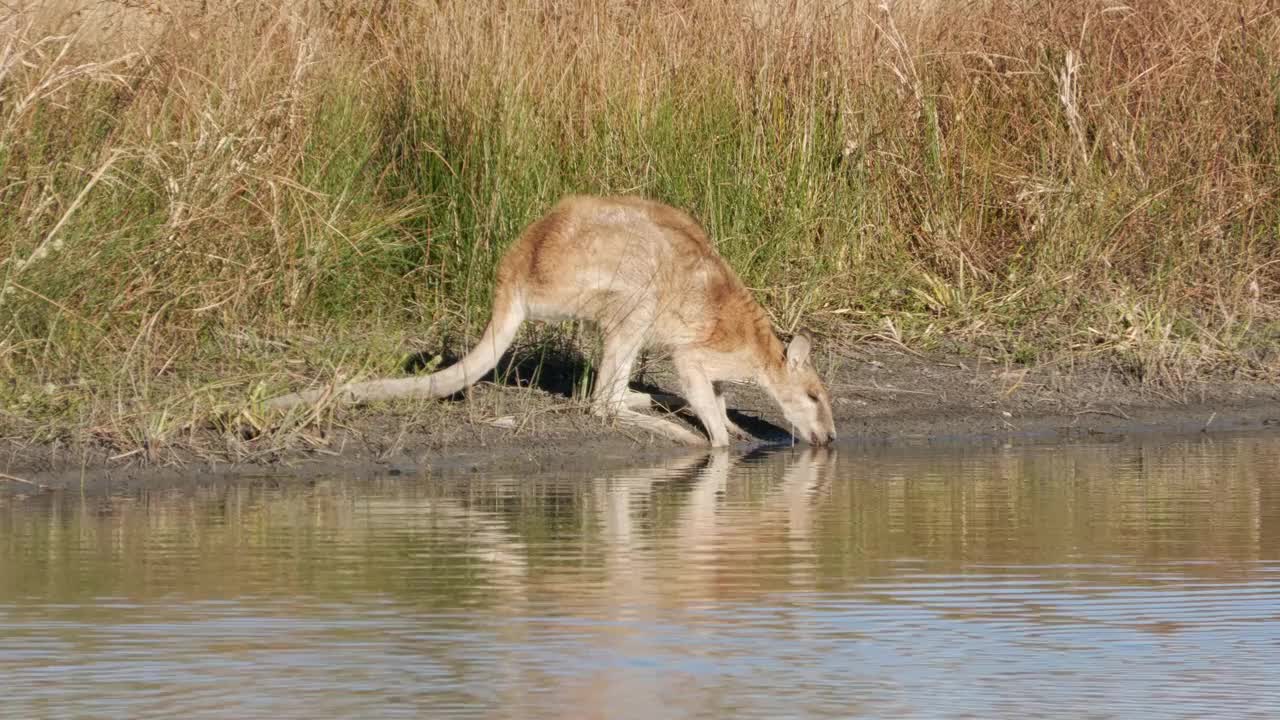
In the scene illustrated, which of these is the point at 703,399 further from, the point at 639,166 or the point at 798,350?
the point at 639,166

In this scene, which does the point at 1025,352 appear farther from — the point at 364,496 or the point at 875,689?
the point at 875,689

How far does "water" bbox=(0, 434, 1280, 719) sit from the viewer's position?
4.34m

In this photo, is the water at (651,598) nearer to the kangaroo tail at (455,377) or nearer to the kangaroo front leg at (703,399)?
the kangaroo tail at (455,377)

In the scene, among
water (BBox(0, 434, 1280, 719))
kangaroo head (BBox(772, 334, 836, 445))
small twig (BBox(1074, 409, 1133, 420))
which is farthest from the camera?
small twig (BBox(1074, 409, 1133, 420))

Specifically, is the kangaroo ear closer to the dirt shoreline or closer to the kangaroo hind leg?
the dirt shoreline

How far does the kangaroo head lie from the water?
104 cm

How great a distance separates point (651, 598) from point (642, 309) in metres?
3.76

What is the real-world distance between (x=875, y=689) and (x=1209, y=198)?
7.58 metres

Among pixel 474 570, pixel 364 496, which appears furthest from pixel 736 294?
pixel 474 570

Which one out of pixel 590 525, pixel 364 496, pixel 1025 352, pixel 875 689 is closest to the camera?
pixel 875 689

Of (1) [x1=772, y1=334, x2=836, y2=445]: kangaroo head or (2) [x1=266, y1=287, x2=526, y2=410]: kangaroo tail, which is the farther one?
(1) [x1=772, y1=334, x2=836, y2=445]: kangaroo head

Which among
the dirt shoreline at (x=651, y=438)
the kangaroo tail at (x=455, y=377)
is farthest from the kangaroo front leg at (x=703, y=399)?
the kangaroo tail at (x=455, y=377)

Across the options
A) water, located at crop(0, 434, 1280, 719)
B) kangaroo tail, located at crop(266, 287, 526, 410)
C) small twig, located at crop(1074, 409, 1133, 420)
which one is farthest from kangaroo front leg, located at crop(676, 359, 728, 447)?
small twig, located at crop(1074, 409, 1133, 420)

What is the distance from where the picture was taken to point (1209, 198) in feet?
37.3
